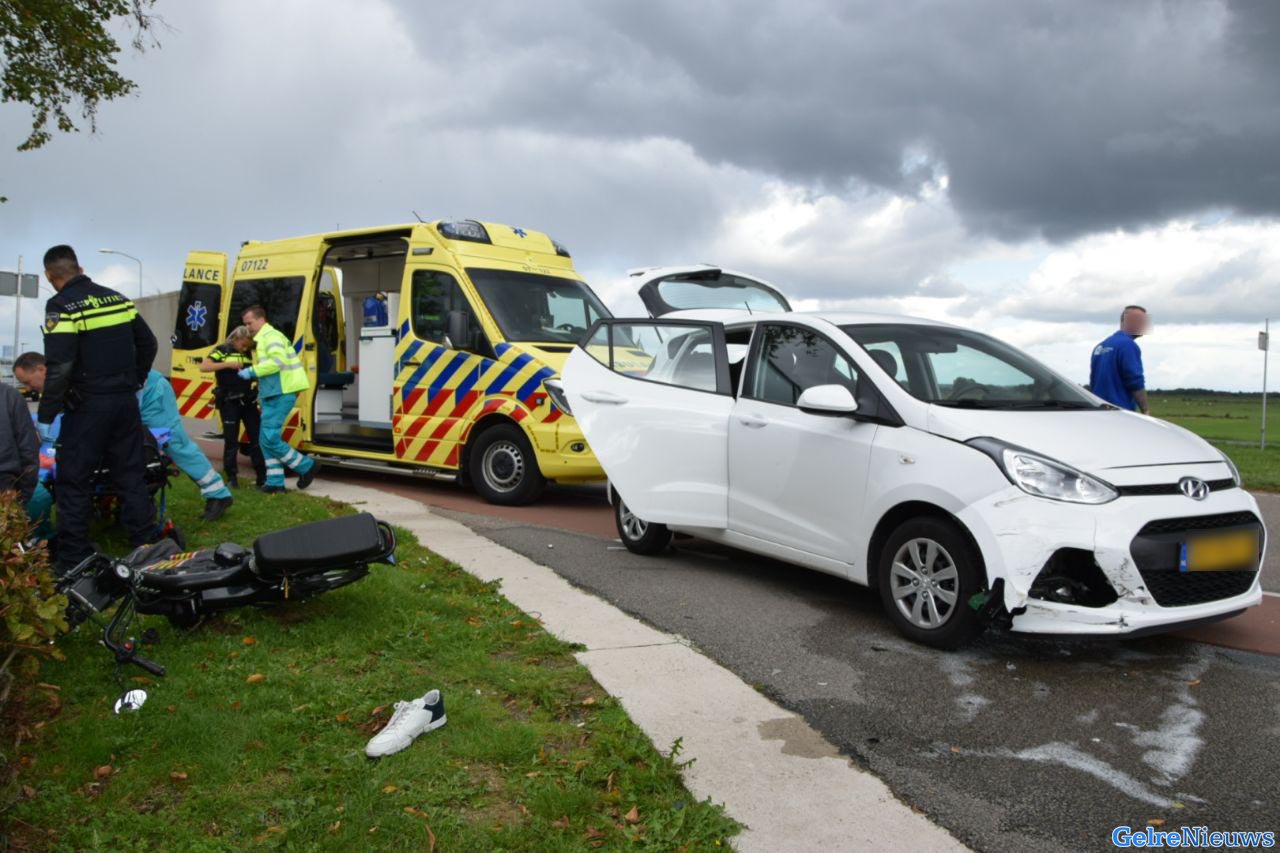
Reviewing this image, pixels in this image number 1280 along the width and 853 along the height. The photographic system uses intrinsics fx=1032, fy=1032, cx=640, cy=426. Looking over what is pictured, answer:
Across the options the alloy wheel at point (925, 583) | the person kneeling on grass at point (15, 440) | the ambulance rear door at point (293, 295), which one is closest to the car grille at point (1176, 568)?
the alloy wheel at point (925, 583)

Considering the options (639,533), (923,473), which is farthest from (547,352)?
(923,473)

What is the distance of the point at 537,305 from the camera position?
10.4m

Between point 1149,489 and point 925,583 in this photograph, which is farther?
point 925,583

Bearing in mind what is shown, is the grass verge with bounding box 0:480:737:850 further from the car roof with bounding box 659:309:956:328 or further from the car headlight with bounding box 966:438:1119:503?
the car roof with bounding box 659:309:956:328

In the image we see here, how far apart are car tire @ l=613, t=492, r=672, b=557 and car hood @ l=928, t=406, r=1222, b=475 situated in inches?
102

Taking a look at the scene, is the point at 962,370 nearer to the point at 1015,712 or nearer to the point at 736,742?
the point at 1015,712

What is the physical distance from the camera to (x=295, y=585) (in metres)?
4.98

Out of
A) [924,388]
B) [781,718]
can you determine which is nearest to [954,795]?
[781,718]

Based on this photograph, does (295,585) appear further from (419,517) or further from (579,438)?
(579,438)

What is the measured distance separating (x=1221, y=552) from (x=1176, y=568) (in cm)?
32

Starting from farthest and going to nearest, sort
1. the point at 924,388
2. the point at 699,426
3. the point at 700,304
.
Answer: the point at 700,304
the point at 699,426
the point at 924,388

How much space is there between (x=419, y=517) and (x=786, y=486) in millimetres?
4127

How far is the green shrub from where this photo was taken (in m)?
2.92

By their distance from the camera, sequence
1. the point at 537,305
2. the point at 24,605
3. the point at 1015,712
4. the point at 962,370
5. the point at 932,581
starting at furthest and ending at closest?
the point at 537,305
the point at 962,370
the point at 932,581
the point at 1015,712
the point at 24,605
